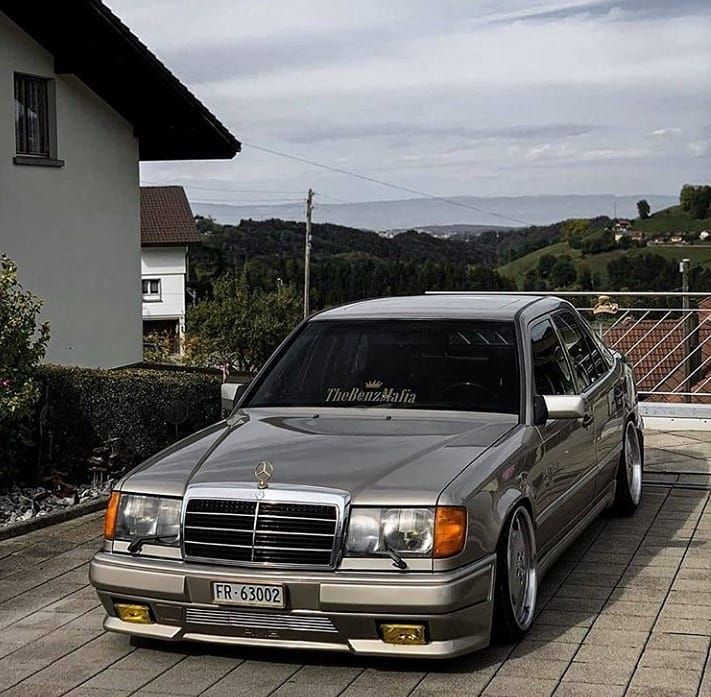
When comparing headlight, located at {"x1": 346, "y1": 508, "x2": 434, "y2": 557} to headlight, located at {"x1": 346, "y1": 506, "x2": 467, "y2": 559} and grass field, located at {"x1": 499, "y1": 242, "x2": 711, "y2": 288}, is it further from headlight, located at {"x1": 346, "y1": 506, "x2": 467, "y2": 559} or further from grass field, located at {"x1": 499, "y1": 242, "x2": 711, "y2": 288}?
grass field, located at {"x1": 499, "y1": 242, "x2": 711, "y2": 288}

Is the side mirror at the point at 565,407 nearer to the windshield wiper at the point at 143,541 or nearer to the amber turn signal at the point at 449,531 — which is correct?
the amber turn signal at the point at 449,531

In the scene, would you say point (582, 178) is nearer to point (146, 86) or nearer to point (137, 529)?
point (146, 86)

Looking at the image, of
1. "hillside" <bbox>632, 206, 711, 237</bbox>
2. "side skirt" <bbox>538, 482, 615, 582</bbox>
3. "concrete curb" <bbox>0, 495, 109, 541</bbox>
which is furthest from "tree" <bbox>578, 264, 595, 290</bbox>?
"side skirt" <bbox>538, 482, 615, 582</bbox>

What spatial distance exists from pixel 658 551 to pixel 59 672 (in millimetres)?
3828

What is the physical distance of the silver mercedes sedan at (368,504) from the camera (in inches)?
219

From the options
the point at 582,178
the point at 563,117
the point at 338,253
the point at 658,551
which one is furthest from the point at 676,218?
the point at 658,551

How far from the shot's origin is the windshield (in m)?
7.08

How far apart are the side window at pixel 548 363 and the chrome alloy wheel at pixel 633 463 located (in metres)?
1.44

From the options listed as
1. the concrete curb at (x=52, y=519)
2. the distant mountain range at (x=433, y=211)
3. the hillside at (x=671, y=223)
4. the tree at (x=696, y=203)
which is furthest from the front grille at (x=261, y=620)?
the distant mountain range at (x=433, y=211)

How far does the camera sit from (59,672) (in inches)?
233

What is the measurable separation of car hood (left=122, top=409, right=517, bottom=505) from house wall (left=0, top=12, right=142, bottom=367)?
822 cm

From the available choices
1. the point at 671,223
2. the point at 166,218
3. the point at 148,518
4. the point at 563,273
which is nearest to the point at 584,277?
the point at 563,273

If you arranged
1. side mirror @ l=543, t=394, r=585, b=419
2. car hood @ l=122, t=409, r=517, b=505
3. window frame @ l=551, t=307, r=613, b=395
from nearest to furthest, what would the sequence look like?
1. car hood @ l=122, t=409, r=517, b=505
2. side mirror @ l=543, t=394, r=585, b=419
3. window frame @ l=551, t=307, r=613, b=395

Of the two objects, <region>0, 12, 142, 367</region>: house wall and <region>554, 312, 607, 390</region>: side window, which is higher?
<region>0, 12, 142, 367</region>: house wall
